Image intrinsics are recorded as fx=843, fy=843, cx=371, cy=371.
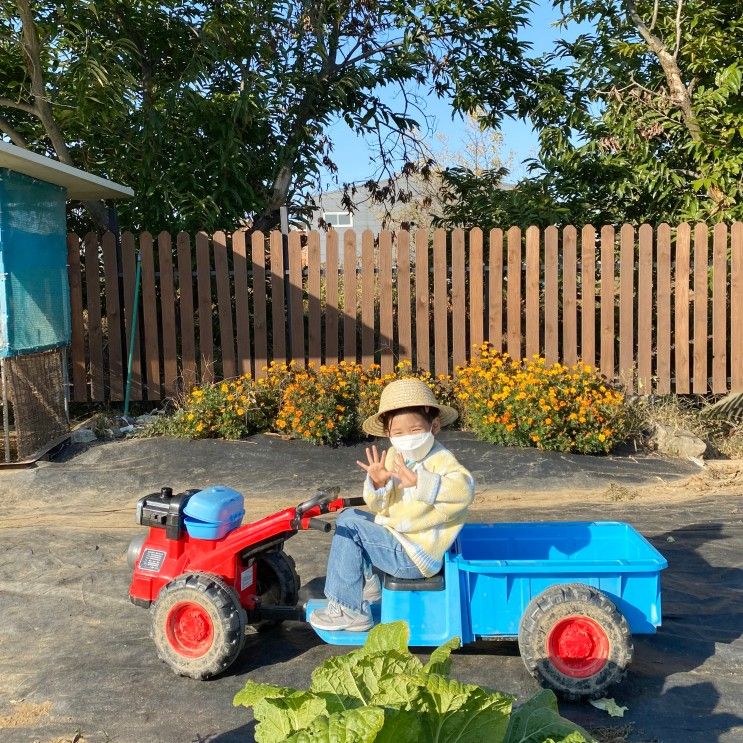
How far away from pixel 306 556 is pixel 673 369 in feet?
19.0

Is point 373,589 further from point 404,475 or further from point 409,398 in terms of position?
point 409,398

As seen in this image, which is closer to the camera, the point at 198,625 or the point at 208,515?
the point at 198,625

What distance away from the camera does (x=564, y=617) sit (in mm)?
3174

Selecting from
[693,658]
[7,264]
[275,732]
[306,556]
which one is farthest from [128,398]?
[275,732]

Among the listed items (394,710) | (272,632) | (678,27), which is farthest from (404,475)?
(678,27)

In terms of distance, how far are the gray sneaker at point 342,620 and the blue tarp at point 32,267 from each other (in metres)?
4.51

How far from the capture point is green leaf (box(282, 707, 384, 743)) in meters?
1.69

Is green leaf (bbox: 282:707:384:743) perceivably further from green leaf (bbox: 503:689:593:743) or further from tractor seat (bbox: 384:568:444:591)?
tractor seat (bbox: 384:568:444:591)

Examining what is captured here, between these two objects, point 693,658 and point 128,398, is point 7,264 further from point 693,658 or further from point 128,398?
point 693,658

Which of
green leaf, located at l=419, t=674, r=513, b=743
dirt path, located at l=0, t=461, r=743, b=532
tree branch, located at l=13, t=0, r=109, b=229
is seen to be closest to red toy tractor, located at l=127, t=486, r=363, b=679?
green leaf, located at l=419, t=674, r=513, b=743

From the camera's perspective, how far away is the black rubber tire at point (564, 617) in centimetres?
313

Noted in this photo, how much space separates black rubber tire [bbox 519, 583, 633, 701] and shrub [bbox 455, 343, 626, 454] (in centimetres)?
391

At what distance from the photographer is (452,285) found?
9.04 m

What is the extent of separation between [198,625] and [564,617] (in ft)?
4.78
